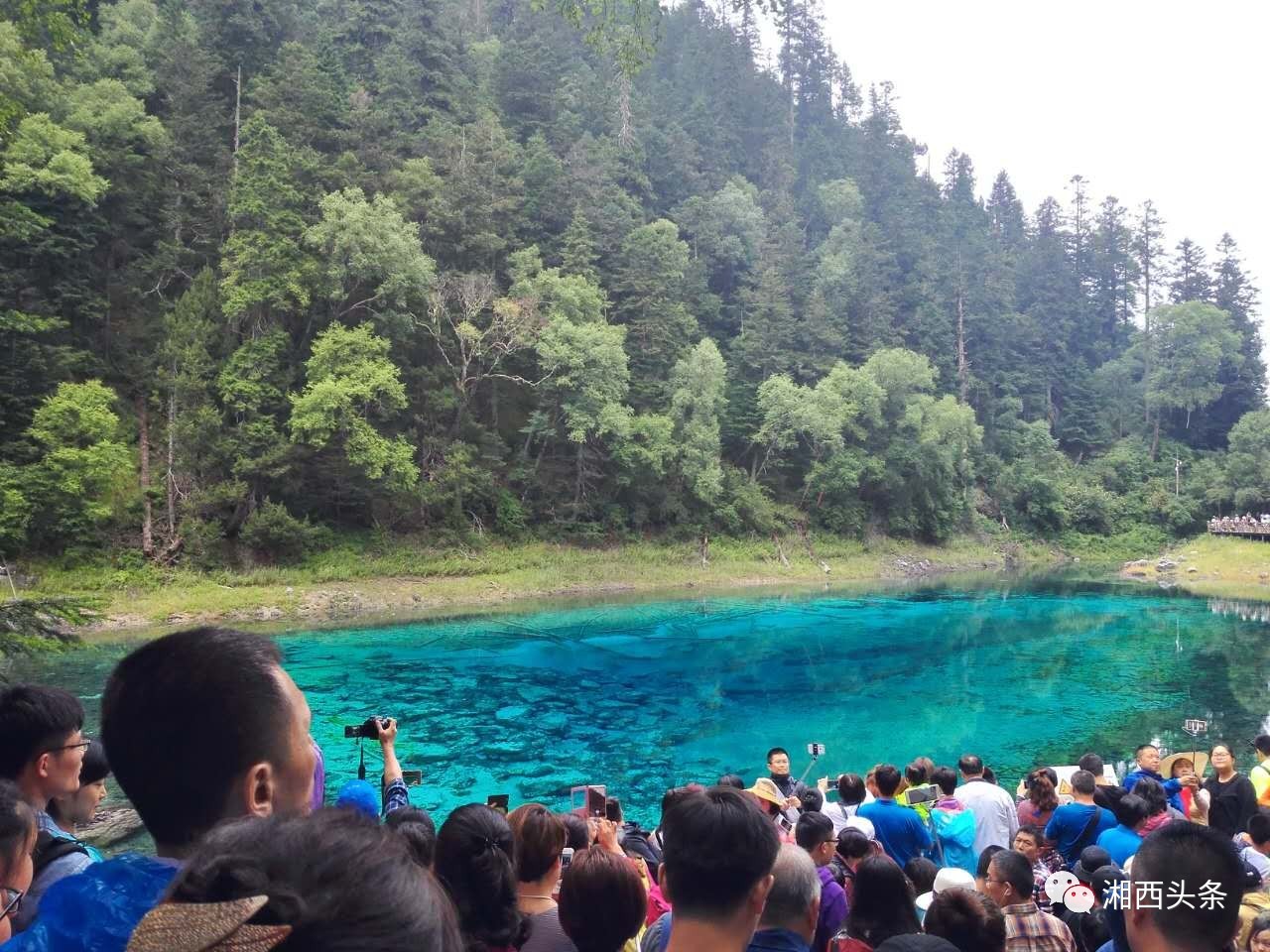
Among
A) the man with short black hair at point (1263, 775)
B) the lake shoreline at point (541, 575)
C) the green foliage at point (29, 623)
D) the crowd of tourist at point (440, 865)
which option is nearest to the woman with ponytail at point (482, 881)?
the crowd of tourist at point (440, 865)

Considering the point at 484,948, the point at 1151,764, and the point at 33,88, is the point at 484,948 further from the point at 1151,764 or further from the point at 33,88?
the point at 33,88

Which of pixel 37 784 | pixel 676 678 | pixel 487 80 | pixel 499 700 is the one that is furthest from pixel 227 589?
pixel 487 80

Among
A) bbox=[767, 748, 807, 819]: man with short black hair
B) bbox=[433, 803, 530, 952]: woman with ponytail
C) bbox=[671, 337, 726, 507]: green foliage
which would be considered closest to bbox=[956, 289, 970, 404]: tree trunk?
bbox=[671, 337, 726, 507]: green foliage

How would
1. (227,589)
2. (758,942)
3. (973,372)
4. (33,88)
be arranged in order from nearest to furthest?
(758,942) → (227,589) → (33,88) → (973,372)

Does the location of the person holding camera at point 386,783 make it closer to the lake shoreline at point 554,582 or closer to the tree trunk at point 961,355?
the lake shoreline at point 554,582

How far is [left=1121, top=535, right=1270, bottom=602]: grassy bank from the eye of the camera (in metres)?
32.5

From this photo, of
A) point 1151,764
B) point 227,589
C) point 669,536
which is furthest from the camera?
point 669,536

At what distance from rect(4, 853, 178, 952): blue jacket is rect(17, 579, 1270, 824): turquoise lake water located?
7.66 meters

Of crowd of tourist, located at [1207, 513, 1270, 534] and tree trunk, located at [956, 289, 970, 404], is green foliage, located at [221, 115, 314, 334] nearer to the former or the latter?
tree trunk, located at [956, 289, 970, 404]

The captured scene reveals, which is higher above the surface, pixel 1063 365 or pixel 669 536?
pixel 1063 365

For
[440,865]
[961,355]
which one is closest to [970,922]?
[440,865]

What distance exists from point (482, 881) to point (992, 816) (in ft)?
12.8

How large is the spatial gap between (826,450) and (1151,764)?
3163 centimetres

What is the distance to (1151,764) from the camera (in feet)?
21.0
